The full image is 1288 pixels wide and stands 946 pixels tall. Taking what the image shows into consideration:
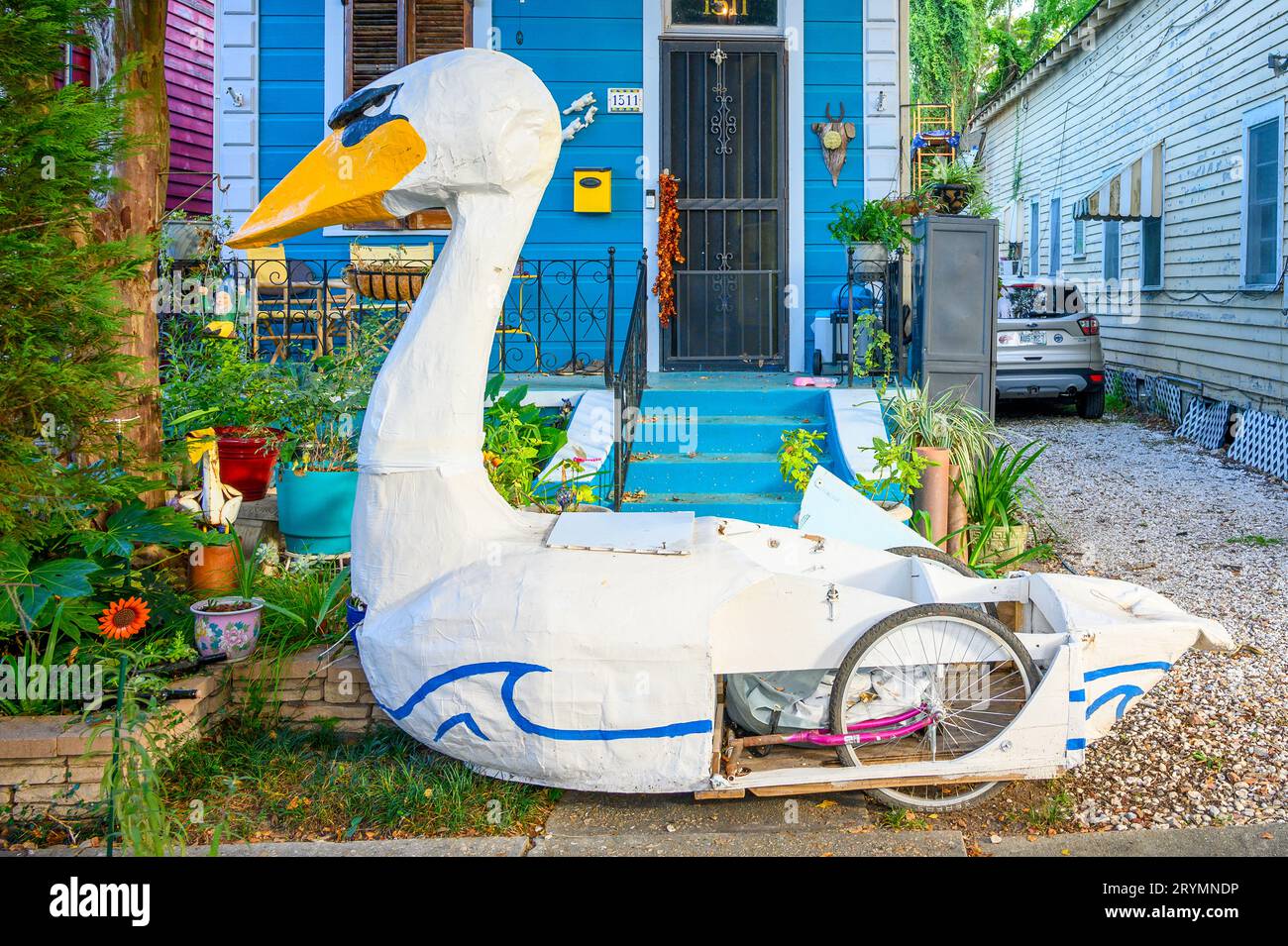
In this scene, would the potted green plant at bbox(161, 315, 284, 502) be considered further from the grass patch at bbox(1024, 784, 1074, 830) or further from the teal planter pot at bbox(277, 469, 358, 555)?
the grass patch at bbox(1024, 784, 1074, 830)

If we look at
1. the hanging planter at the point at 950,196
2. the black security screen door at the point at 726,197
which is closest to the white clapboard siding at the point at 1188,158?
the hanging planter at the point at 950,196

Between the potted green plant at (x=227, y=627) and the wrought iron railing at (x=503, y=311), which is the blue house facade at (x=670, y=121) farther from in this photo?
the potted green plant at (x=227, y=627)

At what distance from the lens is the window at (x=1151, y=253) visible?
44.0ft

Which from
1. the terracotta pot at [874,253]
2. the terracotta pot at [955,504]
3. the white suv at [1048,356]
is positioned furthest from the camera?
the white suv at [1048,356]

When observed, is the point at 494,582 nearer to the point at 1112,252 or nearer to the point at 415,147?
the point at 415,147

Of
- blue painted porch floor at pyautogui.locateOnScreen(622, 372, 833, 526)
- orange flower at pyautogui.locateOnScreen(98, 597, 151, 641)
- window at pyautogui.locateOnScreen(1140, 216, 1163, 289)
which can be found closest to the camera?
orange flower at pyautogui.locateOnScreen(98, 597, 151, 641)

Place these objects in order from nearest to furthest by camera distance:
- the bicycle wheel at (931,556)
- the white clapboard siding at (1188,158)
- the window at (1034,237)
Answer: the bicycle wheel at (931,556), the white clapboard siding at (1188,158), the window at (1034,237)

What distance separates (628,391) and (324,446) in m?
2.12

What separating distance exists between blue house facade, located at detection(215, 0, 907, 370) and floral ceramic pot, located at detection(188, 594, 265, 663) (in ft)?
17.9

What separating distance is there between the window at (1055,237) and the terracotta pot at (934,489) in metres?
14.2

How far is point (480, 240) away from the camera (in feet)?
10.3

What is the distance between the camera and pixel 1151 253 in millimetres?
13719

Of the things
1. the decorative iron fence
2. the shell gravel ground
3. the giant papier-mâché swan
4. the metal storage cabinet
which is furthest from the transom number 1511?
the giant papier-mâché swan

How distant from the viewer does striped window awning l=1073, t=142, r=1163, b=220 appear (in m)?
13.5
